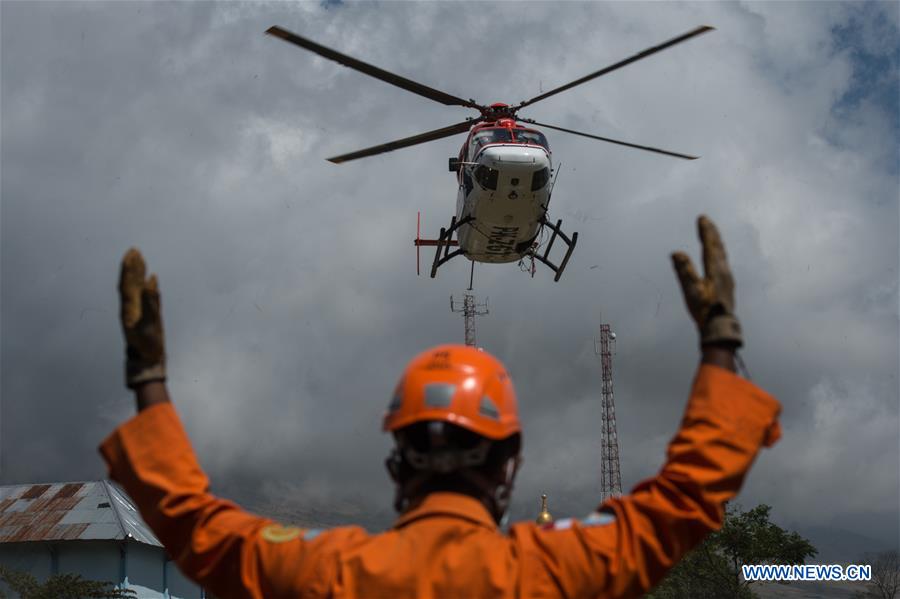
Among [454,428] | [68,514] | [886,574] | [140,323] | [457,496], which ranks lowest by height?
[457,496]

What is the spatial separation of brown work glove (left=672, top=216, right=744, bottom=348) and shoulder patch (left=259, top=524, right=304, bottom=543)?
1.18m

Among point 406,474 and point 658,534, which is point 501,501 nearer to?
point 406,474

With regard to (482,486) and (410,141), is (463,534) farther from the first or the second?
(410,141)

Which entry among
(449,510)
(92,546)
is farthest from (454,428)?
(92,546)

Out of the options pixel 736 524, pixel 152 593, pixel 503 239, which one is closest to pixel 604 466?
pixel 736 524

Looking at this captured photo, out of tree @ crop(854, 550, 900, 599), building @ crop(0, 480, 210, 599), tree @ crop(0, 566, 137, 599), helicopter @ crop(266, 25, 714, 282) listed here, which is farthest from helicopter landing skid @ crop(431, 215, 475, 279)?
tree @ crop(854, 550, 900, 599)

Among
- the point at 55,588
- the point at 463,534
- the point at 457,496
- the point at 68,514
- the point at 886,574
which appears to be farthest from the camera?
the point at 886,574

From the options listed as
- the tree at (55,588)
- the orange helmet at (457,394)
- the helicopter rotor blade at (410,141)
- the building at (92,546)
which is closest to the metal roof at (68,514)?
the building at (92,546)

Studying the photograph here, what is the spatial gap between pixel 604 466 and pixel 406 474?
62.6m

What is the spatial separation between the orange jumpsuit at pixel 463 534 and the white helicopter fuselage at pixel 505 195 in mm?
18275

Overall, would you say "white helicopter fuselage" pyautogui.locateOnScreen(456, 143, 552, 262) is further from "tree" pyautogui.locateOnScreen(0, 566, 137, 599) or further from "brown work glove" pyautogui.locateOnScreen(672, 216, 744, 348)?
"brown work glove" pyautogui.locateOnScreen(672, 216, 744, 348)

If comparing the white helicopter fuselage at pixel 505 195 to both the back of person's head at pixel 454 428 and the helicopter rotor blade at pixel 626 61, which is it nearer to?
the helicopter rotor blade at pixel 626 61

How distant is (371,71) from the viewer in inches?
818

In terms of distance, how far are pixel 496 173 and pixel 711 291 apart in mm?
18260
